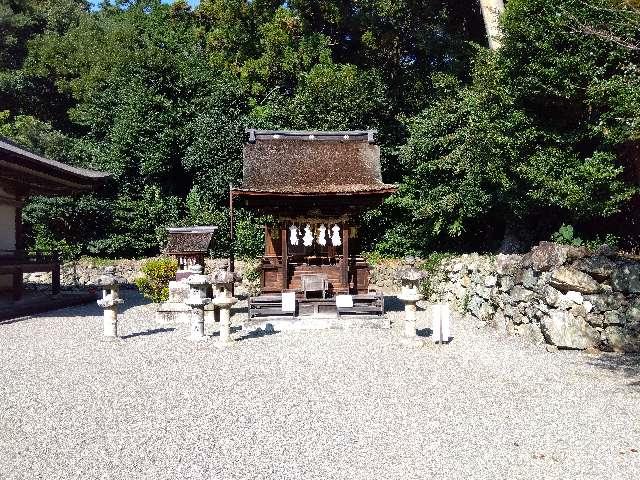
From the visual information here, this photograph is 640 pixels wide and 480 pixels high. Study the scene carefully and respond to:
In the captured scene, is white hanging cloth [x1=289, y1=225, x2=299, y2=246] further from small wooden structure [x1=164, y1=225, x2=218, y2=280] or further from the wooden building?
the wooden building

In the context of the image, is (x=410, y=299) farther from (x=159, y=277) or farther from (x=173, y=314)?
(x=159, y=277)

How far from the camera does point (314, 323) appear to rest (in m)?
11.8

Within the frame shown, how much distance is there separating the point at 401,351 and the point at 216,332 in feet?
13.7

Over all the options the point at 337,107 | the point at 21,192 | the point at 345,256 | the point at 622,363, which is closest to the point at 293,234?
the point at 345,256

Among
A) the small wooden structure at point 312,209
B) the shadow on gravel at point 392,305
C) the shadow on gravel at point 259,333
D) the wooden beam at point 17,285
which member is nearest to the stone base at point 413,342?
the small wooden structure at point 312,209

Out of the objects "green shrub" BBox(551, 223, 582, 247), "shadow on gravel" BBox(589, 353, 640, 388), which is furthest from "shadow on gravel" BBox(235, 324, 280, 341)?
"green shrub" BBox(551, 223, 582, 247)

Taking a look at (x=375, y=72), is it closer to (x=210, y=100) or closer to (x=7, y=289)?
(x=210, y=100)

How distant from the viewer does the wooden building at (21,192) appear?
43.8 ft

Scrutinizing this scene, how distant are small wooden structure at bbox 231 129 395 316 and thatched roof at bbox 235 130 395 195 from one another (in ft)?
0.08

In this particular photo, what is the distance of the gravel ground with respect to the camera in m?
4.16

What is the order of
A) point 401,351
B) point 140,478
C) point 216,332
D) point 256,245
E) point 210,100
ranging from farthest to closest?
point 210,100 < point 256,245 < point 216,332 < point 401,351 < point 140,478

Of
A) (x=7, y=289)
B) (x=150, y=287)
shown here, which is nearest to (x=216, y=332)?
(x=150, y=287)

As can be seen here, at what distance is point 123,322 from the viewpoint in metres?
12.1

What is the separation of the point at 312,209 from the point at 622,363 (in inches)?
300
